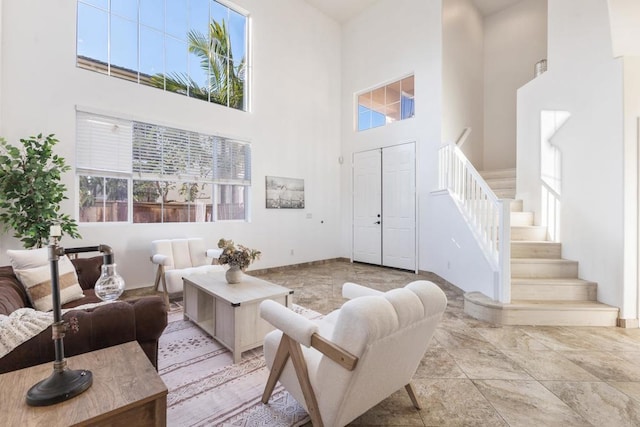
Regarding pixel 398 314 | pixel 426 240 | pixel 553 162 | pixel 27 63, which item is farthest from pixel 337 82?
pixel 398 314

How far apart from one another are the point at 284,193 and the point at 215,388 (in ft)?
14.1

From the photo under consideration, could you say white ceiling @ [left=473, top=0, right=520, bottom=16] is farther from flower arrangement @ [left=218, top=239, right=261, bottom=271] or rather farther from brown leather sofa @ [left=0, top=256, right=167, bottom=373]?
brown leather sofa @ [left=0, top=256, right=167, bottom=373]

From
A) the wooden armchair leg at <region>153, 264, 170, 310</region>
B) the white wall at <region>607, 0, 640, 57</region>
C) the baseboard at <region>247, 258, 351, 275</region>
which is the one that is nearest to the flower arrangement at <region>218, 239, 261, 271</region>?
the wooden armchair leg at <region>153, 264, 170, 310</region>

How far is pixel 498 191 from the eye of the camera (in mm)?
5379

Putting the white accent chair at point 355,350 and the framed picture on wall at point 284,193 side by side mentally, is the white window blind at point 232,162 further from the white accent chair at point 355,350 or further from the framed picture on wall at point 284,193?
the white accent chair at point 355,350

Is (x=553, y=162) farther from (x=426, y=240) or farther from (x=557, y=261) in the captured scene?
(x=426, y=240)

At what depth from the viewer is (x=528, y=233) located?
13.7ft

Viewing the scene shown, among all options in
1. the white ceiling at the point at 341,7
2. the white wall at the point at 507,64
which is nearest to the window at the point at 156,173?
the white ceiling at the point at 341,7

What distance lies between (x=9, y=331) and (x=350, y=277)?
4.58 meters

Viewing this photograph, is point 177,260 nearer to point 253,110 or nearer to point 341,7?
point 253,110

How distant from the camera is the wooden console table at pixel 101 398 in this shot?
94 cm

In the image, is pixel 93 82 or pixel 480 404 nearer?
pixel 480 404

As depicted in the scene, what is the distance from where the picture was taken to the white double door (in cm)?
582

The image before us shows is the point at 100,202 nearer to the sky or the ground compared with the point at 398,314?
nearer to the sky
